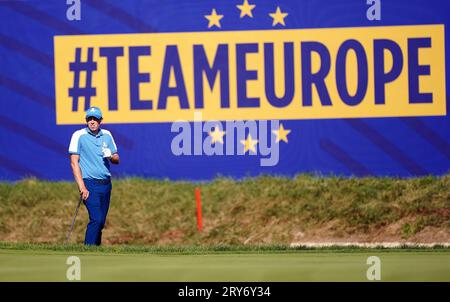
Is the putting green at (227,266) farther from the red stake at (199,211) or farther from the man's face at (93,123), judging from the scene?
the red stake at (199,211)

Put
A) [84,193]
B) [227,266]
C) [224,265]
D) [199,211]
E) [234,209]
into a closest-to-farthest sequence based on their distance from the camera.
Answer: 1. [227,266]
2. [224,265]
3. [84,193]
4. [199,211]
5. [234,209]

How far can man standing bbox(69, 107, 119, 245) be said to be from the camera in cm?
1477

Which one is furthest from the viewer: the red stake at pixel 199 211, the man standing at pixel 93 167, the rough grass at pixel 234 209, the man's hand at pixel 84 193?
the red stake at pixel 199 211

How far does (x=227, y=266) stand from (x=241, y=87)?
383 inches

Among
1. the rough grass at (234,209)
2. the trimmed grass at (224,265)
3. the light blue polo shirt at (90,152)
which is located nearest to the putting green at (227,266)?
the trimmed grass at (224,265)

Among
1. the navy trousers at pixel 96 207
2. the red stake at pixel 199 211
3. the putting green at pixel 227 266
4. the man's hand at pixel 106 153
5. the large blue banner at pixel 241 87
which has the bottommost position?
the putting green at pixel 227 266

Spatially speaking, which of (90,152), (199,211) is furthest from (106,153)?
(199,211)

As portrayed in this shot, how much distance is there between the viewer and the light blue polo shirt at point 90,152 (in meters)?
14.9

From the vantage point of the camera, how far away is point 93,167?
49.0ft

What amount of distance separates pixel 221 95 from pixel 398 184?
3.30 metres

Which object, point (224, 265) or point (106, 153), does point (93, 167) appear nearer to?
point (106, 153)

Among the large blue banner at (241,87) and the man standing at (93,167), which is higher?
the large blue banner at (241,87)

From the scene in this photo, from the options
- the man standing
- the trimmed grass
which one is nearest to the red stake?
the man standing

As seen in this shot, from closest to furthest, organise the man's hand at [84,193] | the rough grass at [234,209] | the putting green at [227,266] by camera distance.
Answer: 1. the putting green at [227,266]
2. the man's hand at [84,193]
3. the rough grass at [234,209]
